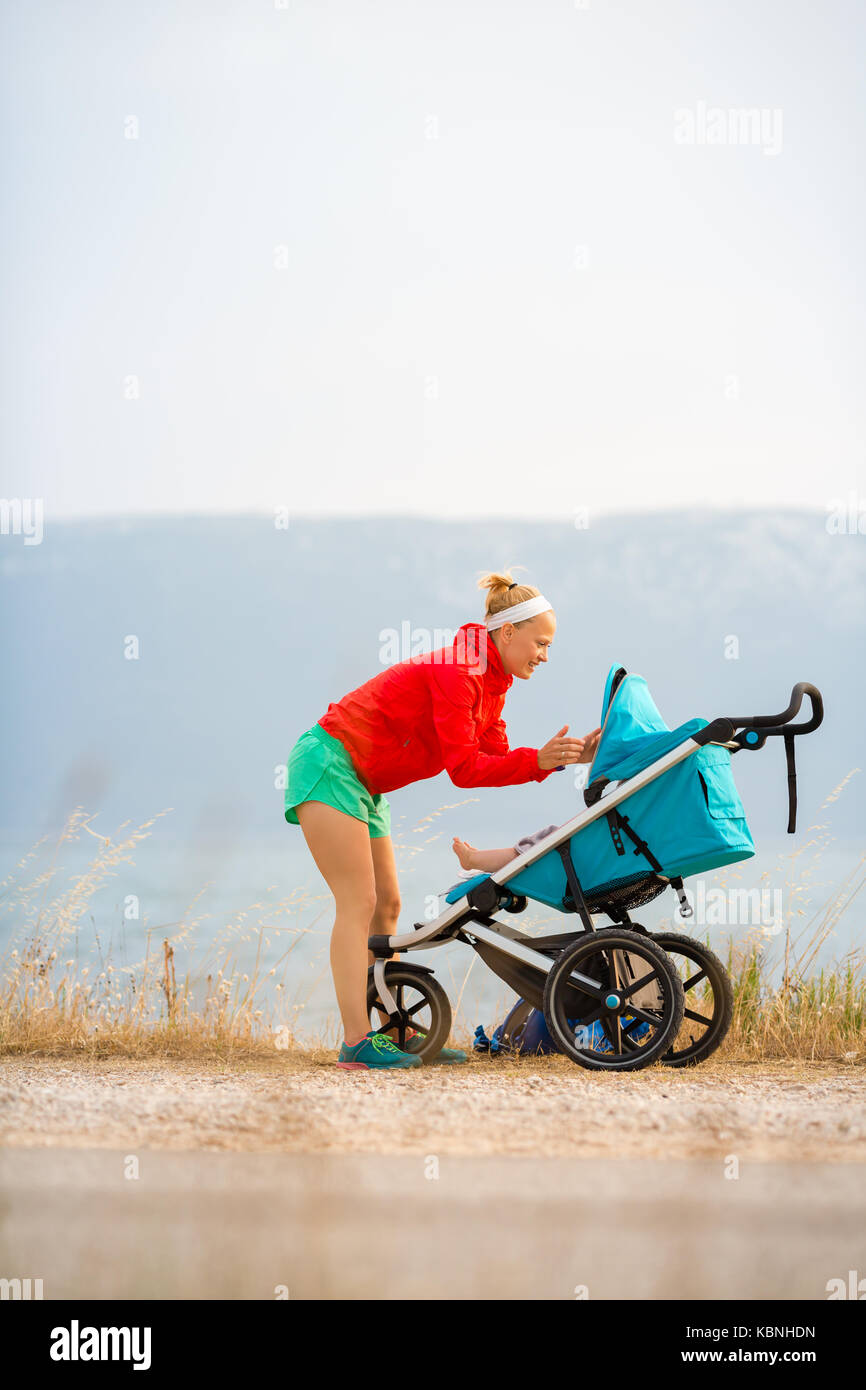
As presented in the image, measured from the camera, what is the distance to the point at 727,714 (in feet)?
9.89

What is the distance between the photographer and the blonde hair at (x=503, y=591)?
3348 mm

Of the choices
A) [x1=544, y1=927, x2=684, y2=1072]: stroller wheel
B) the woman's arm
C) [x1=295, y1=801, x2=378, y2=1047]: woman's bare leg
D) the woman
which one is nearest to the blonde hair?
the woman

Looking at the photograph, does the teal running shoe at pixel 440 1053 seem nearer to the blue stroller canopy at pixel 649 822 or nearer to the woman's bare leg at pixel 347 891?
the woman's bare leg at pixel 347 891

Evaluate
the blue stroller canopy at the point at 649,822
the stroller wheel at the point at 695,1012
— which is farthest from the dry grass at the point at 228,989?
the blue stroller canopy at the point at 649,822

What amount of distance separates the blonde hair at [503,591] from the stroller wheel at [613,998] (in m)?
0.92

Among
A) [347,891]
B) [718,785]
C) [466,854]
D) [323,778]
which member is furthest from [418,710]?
[718,785]

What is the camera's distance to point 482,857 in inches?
130
